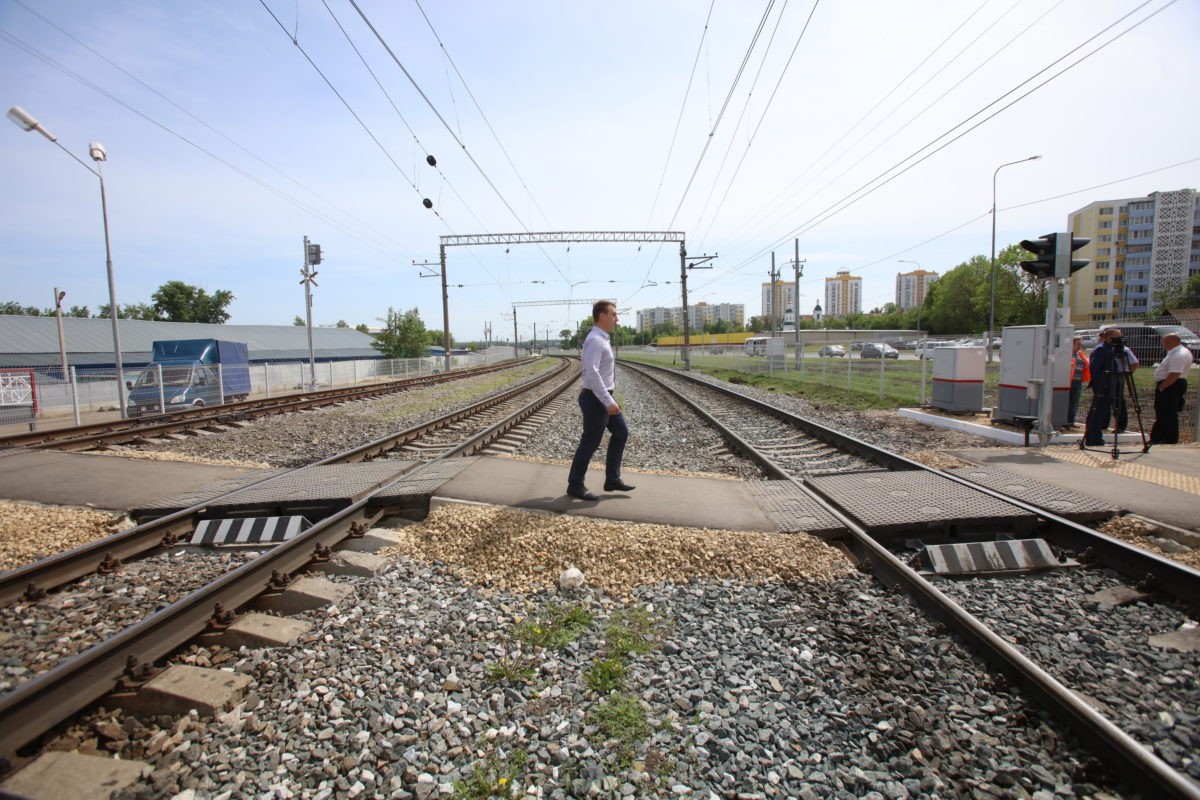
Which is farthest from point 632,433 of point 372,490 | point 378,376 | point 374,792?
point 378,376

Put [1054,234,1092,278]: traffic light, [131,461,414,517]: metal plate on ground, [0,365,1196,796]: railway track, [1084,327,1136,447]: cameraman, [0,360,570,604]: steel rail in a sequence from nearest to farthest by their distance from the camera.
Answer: [0,365,1196,796]: railway track < [0,360,570,604]: steel rail < [131,461,414,517]: metal plate on ground < [1054,234,1092,278]: traffic light < [1084,327,1136,447]: cameraman

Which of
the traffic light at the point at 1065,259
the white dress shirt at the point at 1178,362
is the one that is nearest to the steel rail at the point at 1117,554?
the traffic light at the point at 1065,259

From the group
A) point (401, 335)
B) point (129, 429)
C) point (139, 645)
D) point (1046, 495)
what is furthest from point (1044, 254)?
point (401, 335)

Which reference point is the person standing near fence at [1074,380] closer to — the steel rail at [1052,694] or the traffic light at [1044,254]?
the traffic light at [1044,254]

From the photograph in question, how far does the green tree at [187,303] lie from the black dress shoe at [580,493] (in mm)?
100679

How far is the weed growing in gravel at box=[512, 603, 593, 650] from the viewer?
3160 millimetres

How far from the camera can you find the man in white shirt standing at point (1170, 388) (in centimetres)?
859

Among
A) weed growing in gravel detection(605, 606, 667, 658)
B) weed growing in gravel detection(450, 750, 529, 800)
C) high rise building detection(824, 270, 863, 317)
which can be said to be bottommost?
weed growing in gravel detection(450, 750, 529, 800)

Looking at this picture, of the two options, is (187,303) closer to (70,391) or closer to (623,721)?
(70,391)

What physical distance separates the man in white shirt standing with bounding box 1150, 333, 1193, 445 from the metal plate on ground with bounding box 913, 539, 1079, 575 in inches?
265

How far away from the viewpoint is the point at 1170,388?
876 cm

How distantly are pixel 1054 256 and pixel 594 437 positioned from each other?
7.75 m

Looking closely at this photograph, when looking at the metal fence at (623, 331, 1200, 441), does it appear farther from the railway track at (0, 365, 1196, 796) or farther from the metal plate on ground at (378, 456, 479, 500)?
the metal plate on ground at (378, 456, 479, 500)

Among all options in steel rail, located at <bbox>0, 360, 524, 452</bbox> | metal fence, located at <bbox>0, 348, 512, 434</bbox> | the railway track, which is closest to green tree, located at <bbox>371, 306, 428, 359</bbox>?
metal fence, located at <bbox>0, 348, 512, 434</bbox>
